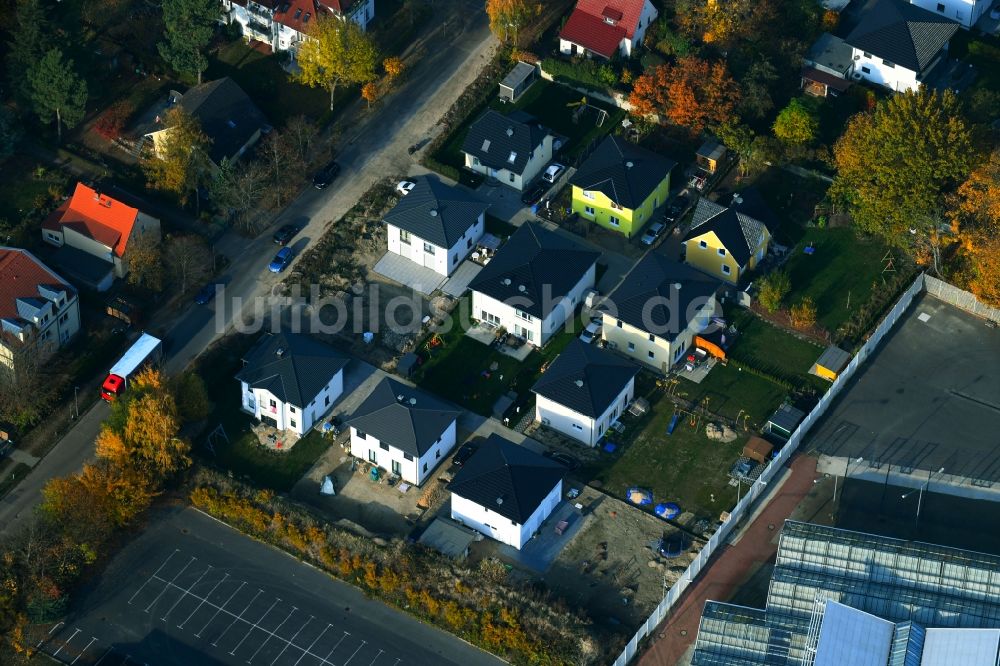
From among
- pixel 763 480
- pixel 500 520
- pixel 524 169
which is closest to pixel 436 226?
pixel 524 169

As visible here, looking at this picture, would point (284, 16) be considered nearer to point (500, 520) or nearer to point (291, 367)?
point (291, 367)

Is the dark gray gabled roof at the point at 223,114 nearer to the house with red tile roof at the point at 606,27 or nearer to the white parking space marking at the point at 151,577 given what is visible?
the house with red tile roof at the point at 606,27

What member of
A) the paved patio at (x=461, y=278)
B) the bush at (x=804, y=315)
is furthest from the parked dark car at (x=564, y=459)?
the bush at (x=804, y=315)

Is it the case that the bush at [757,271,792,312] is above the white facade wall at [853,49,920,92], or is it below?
below

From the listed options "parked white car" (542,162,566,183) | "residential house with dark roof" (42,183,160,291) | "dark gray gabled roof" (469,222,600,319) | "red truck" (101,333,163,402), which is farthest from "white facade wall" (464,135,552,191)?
"red truck" (101,333,163,402)

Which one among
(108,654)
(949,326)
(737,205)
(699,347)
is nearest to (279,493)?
(108,654)

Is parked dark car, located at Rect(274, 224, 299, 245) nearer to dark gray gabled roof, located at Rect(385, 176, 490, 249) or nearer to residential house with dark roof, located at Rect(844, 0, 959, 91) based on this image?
dark gray gabled roof, located at Rect(385, 176, 490, 249)
